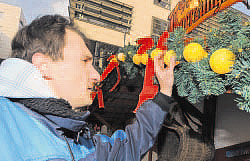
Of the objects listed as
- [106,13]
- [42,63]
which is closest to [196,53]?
[42,63]

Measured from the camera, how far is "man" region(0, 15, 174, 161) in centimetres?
49

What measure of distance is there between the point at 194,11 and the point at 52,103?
1260mm

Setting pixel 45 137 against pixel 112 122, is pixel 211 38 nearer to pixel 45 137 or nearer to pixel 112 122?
pixel 45 137

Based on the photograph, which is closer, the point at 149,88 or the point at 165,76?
the point at 165,76

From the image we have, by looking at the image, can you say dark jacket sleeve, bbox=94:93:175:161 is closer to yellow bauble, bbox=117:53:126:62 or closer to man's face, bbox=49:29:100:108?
man's face, bbox=49:29:100:108

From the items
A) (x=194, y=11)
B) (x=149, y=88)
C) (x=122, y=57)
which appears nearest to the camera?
(x=149, y=88)

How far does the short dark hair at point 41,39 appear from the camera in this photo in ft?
2.06

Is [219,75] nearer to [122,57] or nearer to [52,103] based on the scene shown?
[52,103]

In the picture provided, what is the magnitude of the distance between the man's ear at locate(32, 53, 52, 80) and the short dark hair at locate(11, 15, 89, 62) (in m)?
0.02

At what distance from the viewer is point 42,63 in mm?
622

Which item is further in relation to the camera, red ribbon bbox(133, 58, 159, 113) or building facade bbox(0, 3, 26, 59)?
building facade bbox(0, 3, 26, 59)

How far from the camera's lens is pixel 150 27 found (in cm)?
382

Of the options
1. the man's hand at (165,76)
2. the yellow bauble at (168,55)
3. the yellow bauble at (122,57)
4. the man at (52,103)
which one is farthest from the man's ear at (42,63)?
the yellow bauble at (122,57)

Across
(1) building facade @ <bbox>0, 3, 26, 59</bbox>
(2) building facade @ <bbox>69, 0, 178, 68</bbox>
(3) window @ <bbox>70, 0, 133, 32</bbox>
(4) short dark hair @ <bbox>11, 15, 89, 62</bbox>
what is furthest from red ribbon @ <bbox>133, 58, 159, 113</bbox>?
(1) building facade @ <bbox>0, 3, 26, 59</bbox>
